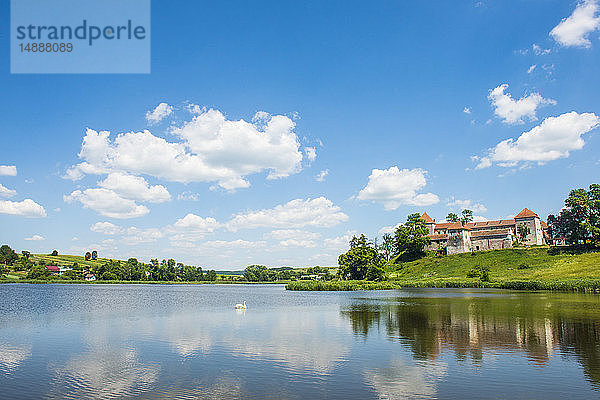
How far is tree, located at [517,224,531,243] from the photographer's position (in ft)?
518

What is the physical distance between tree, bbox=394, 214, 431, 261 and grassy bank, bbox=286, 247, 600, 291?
8.52 m

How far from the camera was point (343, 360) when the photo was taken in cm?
2258

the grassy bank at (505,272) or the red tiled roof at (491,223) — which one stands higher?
the red tiled roof at (491,223)

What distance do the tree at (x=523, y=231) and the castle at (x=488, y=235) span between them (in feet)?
4.60

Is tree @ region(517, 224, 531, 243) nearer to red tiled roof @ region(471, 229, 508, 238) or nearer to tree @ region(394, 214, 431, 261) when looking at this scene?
red tiled roof @ region(471, 229, 508, 238)

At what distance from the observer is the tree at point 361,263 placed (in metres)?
122

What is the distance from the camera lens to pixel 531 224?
6407 inches

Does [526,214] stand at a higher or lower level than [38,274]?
higher

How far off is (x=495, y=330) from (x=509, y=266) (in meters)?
101

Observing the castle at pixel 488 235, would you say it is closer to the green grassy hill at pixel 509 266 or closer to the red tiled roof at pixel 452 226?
the red tiled roof at pixel 452 226

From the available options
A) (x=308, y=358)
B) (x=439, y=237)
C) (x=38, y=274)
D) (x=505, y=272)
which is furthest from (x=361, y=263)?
(x=38, y=274)

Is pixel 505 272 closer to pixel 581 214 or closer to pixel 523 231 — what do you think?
pixel 581 214

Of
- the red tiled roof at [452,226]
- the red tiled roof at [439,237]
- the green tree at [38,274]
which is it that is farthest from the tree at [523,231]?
the green tree at [38,274]

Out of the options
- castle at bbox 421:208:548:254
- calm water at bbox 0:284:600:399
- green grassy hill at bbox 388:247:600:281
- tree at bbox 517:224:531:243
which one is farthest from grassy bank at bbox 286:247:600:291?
calm water at bbox 0:284:600:399
